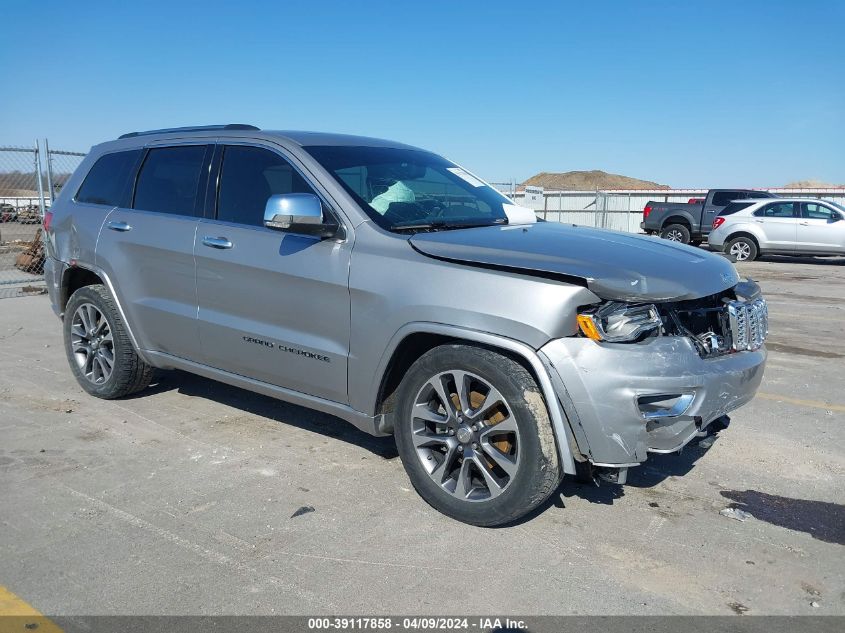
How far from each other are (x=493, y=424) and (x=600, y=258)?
895 mm

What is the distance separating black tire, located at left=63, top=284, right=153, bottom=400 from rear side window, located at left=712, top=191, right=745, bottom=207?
65.6 feet

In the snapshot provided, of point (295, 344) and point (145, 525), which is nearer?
point (145, 525)

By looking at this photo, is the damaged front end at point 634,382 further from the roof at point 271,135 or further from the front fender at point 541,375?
the roof at point 271,135

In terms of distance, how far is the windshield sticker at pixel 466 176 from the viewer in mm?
4875

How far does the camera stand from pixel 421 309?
137 inches

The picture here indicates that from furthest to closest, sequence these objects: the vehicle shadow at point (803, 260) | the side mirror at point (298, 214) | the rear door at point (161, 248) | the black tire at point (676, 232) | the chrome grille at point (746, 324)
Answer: the black tire at point (676, 232) < the vehicle shadow at point (803, 260) < the rear door at point (161, 248) < the side mirror at point (298, 214) < the chrome grille at point (746, 324)

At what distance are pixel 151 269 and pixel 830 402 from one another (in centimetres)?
501

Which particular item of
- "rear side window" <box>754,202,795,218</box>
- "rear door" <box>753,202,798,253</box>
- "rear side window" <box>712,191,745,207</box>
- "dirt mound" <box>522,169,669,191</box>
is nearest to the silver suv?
"rear door" <box>753,202,798,253</box>

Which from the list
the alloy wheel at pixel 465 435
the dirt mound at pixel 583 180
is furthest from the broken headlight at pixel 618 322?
the dirt mound at pixel 583 180

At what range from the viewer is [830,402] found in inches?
221

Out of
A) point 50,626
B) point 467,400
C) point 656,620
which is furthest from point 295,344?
point 656,620

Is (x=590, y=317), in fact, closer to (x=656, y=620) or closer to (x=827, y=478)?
(x=656, y=620)

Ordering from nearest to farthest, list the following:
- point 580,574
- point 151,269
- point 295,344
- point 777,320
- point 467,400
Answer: point 580,574 < point 467,400 < point 295,344 < point 151,269 < point 777,320

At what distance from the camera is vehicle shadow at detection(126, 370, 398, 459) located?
466 centimetres
